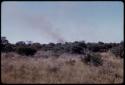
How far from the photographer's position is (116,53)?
20.4 metres

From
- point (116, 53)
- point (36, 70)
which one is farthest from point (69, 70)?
point (116, 53)

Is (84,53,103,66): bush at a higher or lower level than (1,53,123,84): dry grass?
lower

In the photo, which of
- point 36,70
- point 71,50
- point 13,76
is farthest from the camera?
point 71,50

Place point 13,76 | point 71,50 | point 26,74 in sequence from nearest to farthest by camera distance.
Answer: point 13,76
point 26,74
point 71,50

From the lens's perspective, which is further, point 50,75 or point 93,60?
point 93,60

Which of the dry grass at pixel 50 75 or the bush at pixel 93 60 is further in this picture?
the bush at pixel 93 60

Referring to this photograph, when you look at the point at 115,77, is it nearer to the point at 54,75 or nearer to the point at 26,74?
the point at 54,75

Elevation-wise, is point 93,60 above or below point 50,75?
below

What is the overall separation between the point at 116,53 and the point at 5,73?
39.8 feet

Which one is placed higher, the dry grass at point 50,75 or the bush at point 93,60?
the dry grass at point 50,75

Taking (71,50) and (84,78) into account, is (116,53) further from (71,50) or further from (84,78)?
(84,78)

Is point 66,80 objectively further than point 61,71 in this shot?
No

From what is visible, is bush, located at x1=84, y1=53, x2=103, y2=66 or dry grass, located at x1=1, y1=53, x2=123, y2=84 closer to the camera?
dry grass, located at x1=1, y1=53, x2=123, y2=84

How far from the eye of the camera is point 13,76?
899 cm
